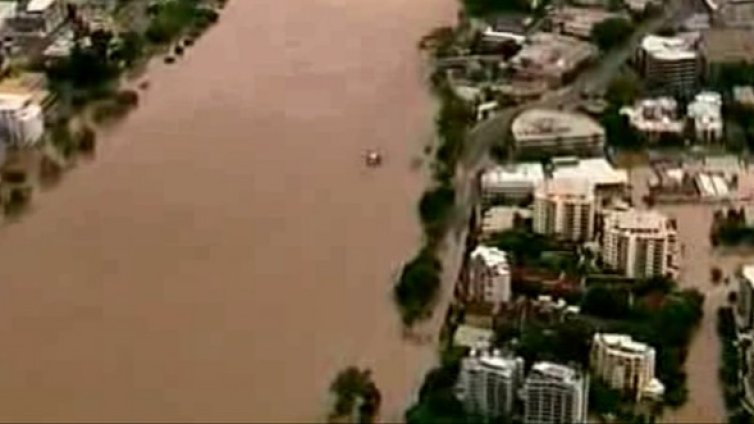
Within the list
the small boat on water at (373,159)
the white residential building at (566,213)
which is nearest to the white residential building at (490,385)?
the white residential building at (566,213)

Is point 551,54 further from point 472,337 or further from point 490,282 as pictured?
point 472,337

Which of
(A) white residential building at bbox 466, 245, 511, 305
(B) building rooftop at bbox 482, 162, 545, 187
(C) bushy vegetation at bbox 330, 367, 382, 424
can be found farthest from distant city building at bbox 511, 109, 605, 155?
(C) bushy vegetation at bbox 330, 367, 382, 424

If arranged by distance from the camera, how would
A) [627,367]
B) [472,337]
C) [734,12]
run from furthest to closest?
[734,12] < [472,337] < [627,367]

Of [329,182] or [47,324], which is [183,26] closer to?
[329,182]

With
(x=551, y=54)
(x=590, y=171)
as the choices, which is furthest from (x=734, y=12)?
(x=590, y=171)

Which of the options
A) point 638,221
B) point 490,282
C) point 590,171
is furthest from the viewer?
point 590,171
